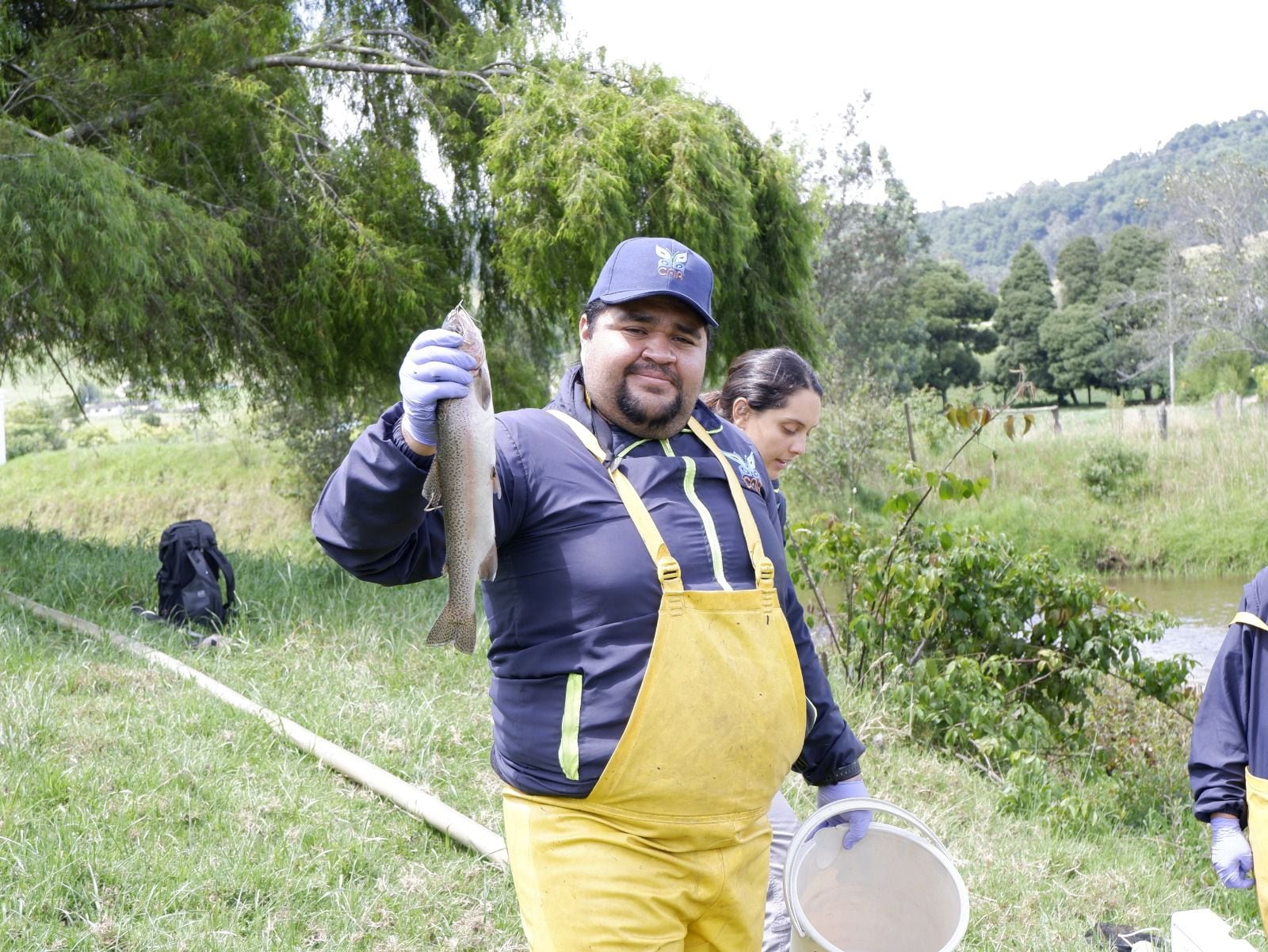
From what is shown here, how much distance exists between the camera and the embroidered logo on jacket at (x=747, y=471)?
98.6 inches

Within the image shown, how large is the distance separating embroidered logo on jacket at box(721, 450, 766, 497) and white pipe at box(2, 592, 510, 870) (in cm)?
194

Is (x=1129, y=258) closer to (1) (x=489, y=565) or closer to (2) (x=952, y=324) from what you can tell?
(2) (x=952, y=324)

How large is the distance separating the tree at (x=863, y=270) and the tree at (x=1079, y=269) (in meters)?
23.2

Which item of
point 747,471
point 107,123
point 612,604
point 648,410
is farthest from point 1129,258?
point 612,604

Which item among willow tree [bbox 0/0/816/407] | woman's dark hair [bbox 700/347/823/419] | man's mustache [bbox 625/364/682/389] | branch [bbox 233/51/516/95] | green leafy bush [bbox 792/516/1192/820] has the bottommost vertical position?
green leafy bush [bbox 792/516/1192/820]

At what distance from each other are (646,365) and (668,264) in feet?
0.70

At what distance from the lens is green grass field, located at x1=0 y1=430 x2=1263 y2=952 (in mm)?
3492

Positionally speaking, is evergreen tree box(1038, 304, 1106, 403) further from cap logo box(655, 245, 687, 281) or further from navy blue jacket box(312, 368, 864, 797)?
navy blue jacket box(312, 368, 864, 797)

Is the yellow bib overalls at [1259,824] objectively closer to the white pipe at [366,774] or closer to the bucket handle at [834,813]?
the bucket handle at [834,813]

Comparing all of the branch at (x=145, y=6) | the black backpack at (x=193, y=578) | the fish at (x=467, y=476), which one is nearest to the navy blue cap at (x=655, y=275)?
the fish at (x=467, y=476)

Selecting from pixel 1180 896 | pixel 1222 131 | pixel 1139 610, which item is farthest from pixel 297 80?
pixel 1222 131

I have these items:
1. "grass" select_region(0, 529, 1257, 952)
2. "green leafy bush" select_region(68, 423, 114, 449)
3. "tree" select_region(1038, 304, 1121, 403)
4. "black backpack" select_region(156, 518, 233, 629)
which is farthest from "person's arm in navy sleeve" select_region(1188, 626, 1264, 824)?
"tree" select_region(1038, 304, 1121, 403)

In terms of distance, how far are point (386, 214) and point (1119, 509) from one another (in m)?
16.2

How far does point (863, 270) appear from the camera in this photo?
3334 cm
